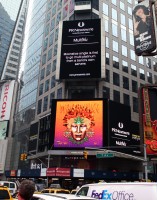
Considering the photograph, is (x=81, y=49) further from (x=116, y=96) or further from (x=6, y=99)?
(x=6, y=99)

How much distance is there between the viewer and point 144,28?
41344 millimetres

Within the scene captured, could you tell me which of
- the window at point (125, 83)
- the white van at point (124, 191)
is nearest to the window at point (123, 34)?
the window at point (125, 83)

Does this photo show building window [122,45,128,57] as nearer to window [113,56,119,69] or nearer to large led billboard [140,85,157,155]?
window [113,56,119,69]

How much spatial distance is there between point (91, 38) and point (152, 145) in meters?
30.6

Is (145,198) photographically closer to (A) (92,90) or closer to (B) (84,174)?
(B) (84,174)

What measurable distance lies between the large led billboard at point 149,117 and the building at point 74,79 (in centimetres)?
1582

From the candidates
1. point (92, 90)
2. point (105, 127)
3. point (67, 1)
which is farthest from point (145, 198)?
point (67, 1)

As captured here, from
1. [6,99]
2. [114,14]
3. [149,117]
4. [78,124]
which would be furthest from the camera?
[6,99]

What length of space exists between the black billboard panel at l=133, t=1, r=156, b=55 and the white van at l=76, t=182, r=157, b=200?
30142mm

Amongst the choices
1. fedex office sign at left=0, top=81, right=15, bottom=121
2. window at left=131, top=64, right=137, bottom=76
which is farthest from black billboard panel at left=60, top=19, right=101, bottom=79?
fedex office sign at left=0, top=81, right=15, bottom=121

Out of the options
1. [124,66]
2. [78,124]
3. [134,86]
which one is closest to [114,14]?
[124,66]

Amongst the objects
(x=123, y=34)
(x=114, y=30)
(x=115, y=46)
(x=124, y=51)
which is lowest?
(x=124, y=51)

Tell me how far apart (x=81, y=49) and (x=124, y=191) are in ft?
183

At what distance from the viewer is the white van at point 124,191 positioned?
414 inches
